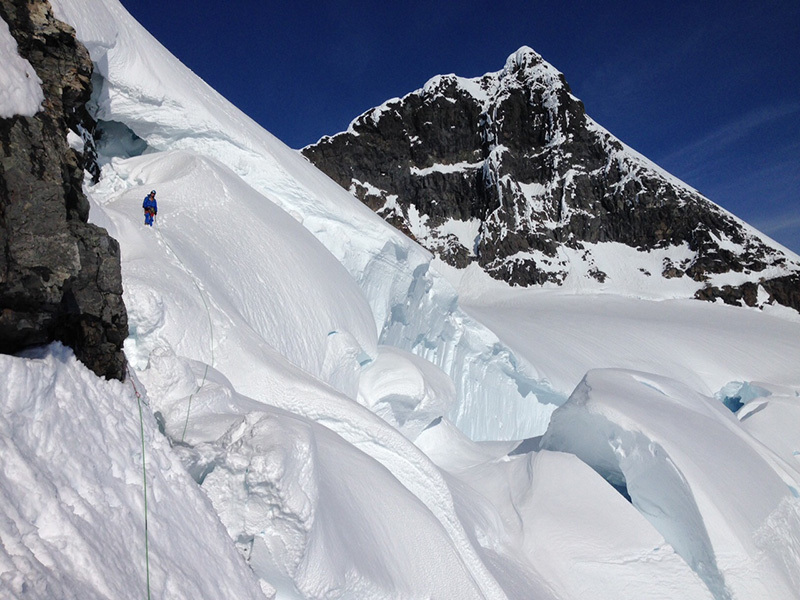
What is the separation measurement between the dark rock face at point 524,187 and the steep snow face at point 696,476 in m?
34.1

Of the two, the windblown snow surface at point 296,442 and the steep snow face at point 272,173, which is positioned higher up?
the steep snow face at point 272,173

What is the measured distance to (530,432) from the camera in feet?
63.9

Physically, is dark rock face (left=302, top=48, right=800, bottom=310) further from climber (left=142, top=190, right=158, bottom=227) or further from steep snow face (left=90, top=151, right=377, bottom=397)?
climber (left=142, top=190, right=158, bottom=227)

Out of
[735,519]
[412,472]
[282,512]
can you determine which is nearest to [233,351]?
[412,472]

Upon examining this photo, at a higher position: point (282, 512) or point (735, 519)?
point (735, 519)

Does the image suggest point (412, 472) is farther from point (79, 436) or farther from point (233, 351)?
point (79, 436)

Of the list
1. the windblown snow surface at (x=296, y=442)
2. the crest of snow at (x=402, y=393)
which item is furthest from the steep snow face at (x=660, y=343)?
the crest of snow at (x=402, y=393)

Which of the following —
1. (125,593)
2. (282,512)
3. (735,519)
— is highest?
(735,519)

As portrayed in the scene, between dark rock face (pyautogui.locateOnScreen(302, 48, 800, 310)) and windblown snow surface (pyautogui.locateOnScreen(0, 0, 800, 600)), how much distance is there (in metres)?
30.1

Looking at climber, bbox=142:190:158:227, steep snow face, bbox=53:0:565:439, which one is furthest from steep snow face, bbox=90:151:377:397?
steep snow face, bbox=53:0:565:439

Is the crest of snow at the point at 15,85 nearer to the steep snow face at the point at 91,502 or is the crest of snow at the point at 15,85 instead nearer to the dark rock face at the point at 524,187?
the steep snow face at the point at 91,502

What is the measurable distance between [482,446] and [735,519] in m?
5.72

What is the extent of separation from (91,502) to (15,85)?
2208 millimetres

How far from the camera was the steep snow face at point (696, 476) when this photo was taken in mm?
6934
